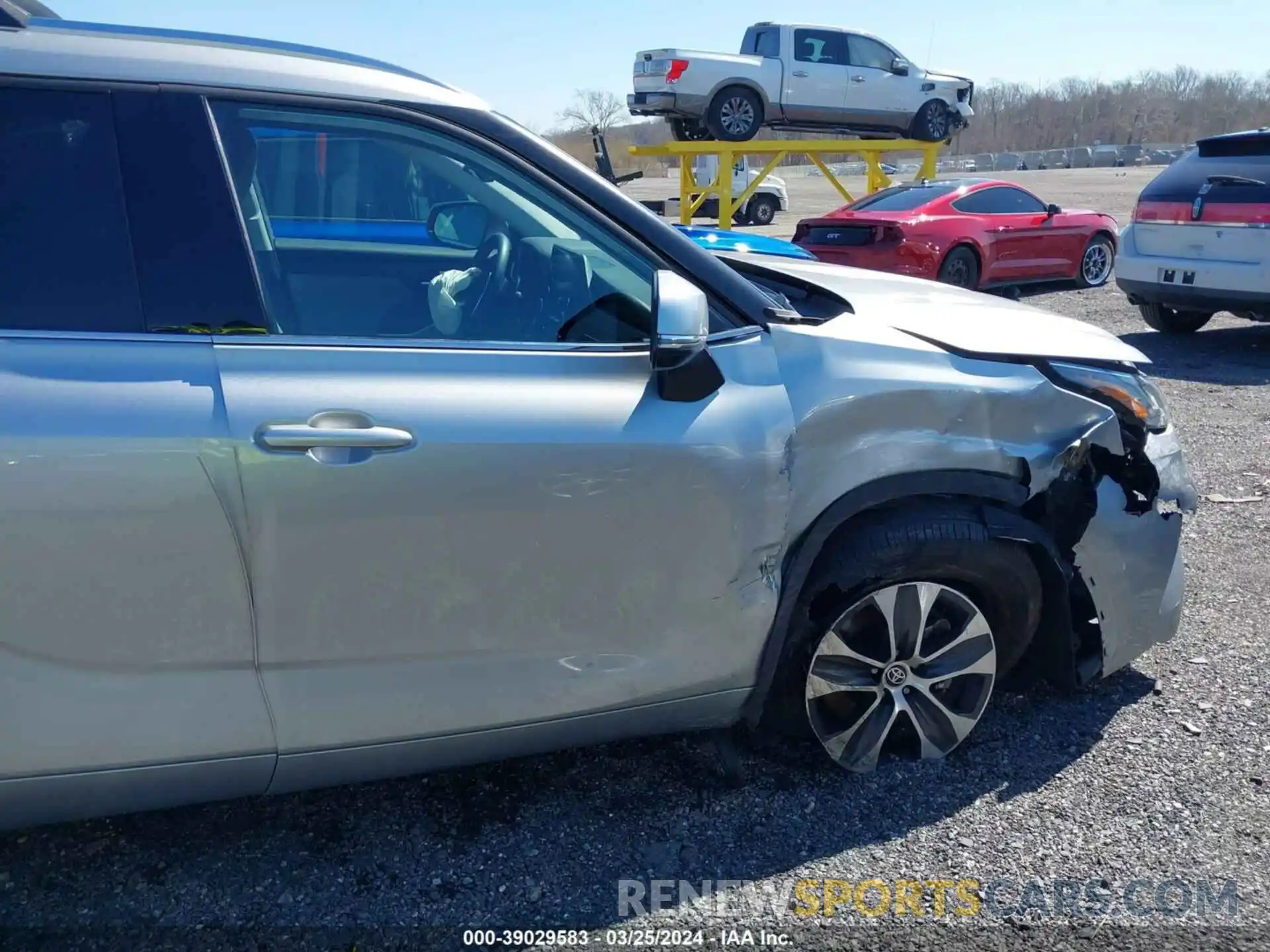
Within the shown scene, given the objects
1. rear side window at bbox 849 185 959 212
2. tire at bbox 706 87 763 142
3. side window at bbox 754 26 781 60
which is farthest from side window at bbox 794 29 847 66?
rear side window at bbox 849 185 959 212

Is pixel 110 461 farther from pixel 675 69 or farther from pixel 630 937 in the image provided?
pixel 675 69

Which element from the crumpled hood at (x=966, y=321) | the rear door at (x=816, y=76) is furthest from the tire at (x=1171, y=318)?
the crumpled hood at (x=966, y=321)

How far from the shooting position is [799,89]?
46.3ft

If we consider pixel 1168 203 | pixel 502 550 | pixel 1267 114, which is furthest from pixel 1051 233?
pixel 1267 114

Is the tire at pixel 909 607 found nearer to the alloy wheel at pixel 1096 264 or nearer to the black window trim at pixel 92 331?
the black window trim at pixel 92 331

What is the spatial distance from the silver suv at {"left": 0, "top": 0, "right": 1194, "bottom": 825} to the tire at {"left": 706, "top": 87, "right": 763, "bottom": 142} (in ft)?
39.1

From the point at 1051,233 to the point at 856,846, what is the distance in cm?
1168

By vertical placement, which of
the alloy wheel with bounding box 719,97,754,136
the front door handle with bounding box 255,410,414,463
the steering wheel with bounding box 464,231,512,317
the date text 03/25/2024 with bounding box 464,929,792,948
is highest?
the alloy wheel with bounding box 719,97,754,136

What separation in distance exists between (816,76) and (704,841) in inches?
536

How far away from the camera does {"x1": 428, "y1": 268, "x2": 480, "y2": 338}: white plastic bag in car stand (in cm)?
225

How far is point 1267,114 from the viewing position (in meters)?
90.5

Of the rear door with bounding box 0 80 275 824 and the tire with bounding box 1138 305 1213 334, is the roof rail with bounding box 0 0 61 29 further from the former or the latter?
the tire with bounding box 1138 305 1213 334

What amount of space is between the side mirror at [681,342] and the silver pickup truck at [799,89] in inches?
477

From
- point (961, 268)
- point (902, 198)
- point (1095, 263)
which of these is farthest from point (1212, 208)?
point (1095, 263)
